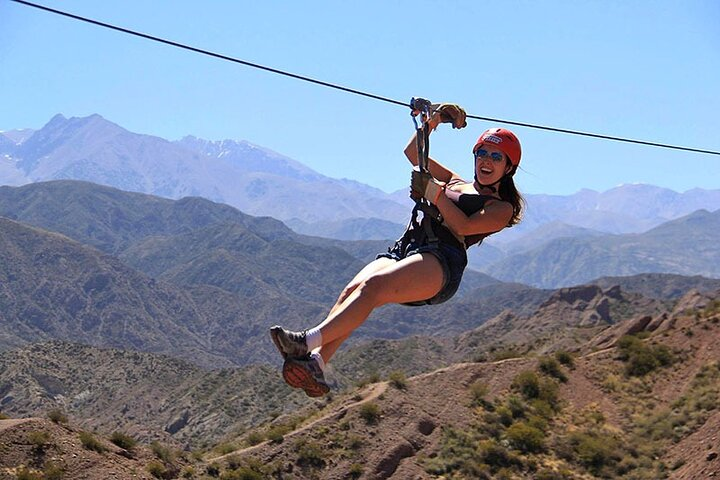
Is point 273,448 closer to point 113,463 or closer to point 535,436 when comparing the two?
point 113,463

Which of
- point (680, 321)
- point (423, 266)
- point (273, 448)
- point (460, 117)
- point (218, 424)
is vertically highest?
point (460, 117)

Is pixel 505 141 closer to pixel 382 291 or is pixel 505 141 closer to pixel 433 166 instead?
pixel 433 166

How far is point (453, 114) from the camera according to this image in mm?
9047

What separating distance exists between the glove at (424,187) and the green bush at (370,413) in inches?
1235

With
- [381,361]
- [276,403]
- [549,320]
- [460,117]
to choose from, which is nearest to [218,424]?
[276,403]

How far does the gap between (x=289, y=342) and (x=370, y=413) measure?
106ft

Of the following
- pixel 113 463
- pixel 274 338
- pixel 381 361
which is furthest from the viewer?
pixel 381 361

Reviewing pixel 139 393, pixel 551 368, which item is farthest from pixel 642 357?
pixel 139 393

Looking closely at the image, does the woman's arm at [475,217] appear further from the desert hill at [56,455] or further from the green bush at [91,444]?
the green bush at [91,444]

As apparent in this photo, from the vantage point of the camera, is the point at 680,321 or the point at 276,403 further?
the point at 276,403

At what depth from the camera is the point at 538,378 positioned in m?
42.9

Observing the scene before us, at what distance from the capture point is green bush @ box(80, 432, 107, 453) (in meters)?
32.4

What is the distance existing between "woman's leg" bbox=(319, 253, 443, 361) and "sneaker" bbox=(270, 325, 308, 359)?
199 millimetres

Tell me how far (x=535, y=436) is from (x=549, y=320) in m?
68.8
